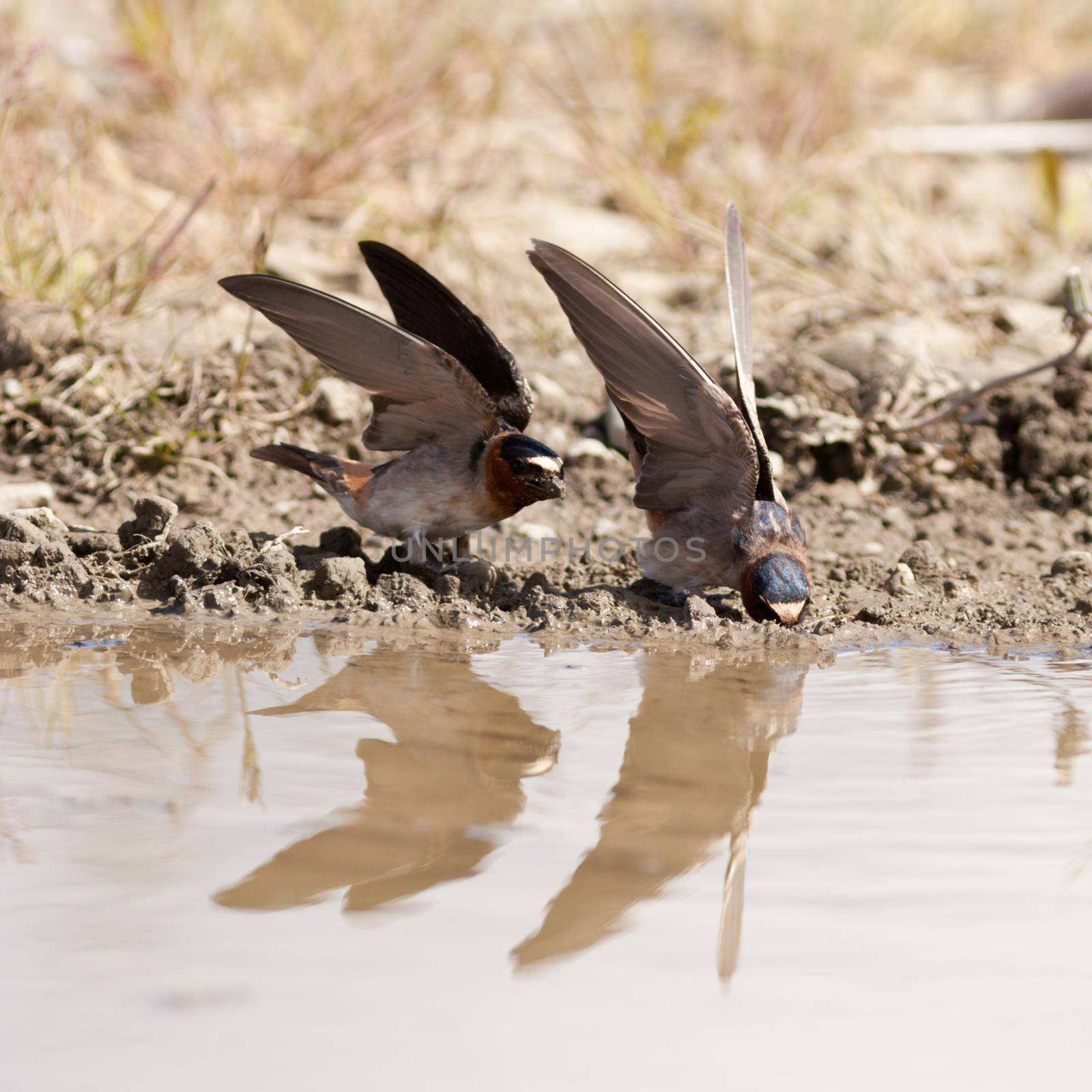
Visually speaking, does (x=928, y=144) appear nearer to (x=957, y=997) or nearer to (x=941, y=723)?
(x=941, y=723)

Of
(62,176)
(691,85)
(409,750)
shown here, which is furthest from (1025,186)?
→ (409,750)

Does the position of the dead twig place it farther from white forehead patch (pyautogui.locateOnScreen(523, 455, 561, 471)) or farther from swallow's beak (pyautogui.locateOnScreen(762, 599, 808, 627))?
white forehead patch (pyautogui.locateOnScreen(523, 455, 561, 471))

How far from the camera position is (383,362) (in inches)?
157

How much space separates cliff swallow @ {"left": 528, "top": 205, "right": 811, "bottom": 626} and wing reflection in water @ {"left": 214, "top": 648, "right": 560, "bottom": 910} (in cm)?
86

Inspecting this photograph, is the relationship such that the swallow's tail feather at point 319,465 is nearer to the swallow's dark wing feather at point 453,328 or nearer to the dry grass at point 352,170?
the swallow's dark wing feather at point 453,328

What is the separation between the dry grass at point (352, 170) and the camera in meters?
5.37

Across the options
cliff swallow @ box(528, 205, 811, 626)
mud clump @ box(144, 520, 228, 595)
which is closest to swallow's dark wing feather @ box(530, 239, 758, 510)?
cliff swallow @ box(528, 205, 811, 626)

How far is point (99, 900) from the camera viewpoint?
1.98 meters

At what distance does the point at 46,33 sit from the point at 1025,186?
21.1 ft

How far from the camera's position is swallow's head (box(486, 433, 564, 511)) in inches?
157

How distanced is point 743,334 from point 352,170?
12.7 feet

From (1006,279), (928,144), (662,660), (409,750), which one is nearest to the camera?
(409,750)

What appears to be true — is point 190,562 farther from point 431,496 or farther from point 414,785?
point 414,785

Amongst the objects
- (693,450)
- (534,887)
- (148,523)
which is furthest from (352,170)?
(534,887)
